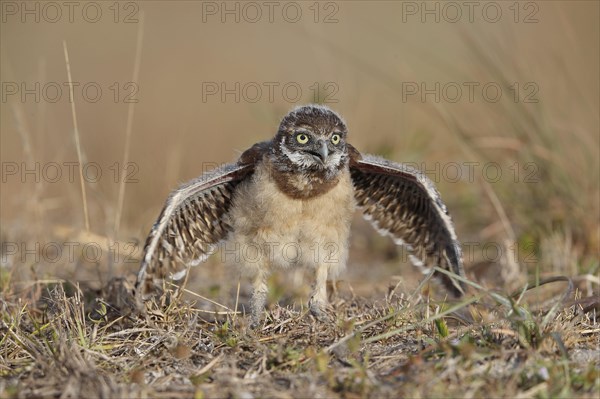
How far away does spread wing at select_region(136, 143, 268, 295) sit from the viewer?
541 centimetres

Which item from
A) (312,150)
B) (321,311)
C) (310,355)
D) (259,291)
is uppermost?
(312,150)

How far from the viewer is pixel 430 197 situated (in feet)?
18.0

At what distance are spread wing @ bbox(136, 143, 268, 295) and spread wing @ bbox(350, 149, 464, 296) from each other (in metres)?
0.91

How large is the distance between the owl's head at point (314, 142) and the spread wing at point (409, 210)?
0.96 ft

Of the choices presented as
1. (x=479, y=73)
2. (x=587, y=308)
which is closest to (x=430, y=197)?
(x=587, y=308)

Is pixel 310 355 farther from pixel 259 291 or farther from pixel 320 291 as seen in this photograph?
pixel 259 291

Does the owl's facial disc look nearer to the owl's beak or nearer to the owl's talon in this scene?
the owl's beak

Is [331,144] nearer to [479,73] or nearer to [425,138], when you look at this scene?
[479,73]

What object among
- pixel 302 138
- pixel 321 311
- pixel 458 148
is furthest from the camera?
pixel 458 148

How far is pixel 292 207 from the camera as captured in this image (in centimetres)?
530

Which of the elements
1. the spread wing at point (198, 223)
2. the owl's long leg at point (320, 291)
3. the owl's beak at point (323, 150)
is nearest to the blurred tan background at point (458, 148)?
the spread wing at point (198, 223)

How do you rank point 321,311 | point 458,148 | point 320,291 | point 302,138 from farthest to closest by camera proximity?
point 458,148 → point 320,291 → point 302,138 → point 321,311

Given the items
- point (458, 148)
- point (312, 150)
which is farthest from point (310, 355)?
point (458, 148)

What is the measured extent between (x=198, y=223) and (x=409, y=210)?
169cm
